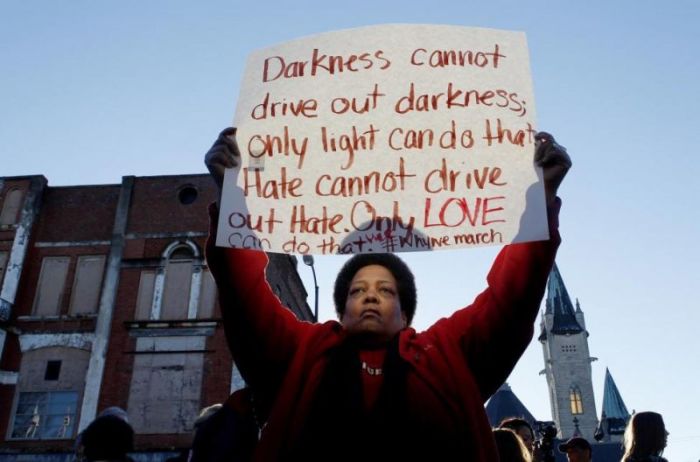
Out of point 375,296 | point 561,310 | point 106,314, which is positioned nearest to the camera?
point 375,296

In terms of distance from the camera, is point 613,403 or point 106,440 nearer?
point 106,440

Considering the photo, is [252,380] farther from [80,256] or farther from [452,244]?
[80,256]

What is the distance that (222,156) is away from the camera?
239 centimetres

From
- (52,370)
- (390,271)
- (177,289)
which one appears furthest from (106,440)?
(52,370)

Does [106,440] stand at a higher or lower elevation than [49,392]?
lower

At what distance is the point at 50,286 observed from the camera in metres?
21.2

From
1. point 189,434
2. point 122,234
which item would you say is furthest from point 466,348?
point 122,234

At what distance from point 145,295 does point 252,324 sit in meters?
19.7

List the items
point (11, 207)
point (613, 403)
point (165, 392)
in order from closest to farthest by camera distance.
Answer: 1. point (165, 392)
2. point (11, 207)
3. point (613, 403)

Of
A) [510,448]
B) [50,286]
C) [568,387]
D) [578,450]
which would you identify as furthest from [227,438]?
[568,387]

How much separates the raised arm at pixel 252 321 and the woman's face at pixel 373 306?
0.20 m

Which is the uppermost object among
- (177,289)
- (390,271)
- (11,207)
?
(11,207)

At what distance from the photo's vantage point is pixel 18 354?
65.3 ft

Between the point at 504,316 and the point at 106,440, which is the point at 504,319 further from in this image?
the point at 106,440
